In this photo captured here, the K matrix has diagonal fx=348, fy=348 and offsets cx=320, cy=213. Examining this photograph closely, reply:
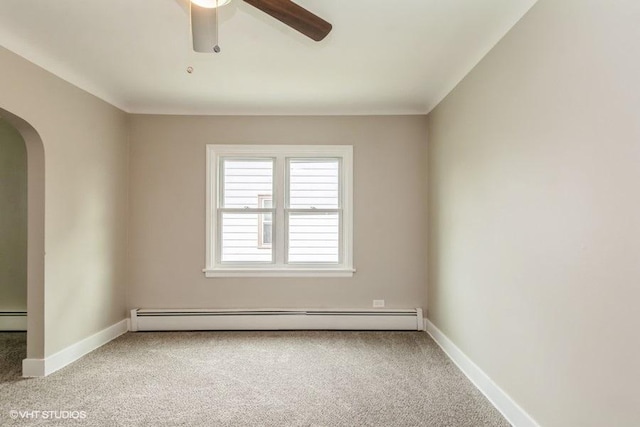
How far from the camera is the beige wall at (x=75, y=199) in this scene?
2.72m

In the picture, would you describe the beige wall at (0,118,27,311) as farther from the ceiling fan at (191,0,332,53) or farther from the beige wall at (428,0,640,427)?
the beige wall at (428,0,640,427)

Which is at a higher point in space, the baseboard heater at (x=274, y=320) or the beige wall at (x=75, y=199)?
the beige wall at (x=75, y=199)

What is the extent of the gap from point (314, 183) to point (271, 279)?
3.97 ft

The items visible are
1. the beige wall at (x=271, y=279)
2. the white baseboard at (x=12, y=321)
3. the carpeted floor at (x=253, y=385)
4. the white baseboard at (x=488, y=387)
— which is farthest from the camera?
the beige wall at (x=271, y=279)

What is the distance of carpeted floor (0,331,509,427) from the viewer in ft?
7.25

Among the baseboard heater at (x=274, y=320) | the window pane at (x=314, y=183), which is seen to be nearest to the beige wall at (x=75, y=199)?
the baseboard heater at (x=274, y=320)

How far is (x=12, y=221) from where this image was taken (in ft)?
12.6

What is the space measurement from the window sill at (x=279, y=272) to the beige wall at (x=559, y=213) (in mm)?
1502

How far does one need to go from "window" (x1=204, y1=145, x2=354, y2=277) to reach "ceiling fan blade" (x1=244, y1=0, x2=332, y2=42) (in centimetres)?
238

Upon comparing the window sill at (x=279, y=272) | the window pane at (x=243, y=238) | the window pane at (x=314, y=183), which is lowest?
Result: the window sill at (x=279, y=272)

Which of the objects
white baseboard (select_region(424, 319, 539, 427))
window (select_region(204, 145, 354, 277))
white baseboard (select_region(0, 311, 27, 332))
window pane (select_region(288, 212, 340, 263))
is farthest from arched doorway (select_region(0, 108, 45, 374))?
white baseboard (select_region(424, 319, 539, 427))

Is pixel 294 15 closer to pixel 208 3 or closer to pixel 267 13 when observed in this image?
pixel 267 13

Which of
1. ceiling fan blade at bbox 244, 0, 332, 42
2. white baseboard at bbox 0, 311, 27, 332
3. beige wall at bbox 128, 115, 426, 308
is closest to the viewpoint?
ceiling fan blade at bbox 244, 0, 332, 42

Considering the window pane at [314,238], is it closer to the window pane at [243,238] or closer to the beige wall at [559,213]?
the window pane at [243,238]
